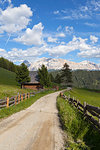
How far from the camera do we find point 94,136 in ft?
24.0

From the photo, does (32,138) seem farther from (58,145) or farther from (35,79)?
(35,79)

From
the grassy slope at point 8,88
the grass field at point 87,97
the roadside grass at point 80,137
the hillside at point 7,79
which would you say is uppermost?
the hillside at point 7,79

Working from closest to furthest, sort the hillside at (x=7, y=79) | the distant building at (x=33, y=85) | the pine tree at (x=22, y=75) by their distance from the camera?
the pine tree at (x=22, y=75), the distant building at (x=33, y=85), the hillside at (x=7, y=79)

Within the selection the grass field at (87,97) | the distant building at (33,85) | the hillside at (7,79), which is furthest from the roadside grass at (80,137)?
the hillside at (7,79)

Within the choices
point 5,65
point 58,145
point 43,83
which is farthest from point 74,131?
point 5,65

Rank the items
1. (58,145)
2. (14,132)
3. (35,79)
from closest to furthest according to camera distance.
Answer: (58,145), (14,132), (35,79)

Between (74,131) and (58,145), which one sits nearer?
(58,145)

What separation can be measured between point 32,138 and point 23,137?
1.74 feet

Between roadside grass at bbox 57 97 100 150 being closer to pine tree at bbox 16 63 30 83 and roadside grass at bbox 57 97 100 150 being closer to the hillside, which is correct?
pine tree at bbox 16 63 30 83

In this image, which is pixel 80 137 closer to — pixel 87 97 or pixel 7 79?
pixel 87 97

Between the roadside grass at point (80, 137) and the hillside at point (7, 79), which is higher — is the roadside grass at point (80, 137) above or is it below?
below

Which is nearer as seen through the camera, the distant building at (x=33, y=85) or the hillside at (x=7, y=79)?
the distant building at (x=33, y=85)

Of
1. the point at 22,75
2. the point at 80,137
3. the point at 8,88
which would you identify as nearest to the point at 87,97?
the point at 8,88

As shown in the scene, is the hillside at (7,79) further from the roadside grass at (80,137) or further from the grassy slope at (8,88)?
the roadside grass at (80,137)
